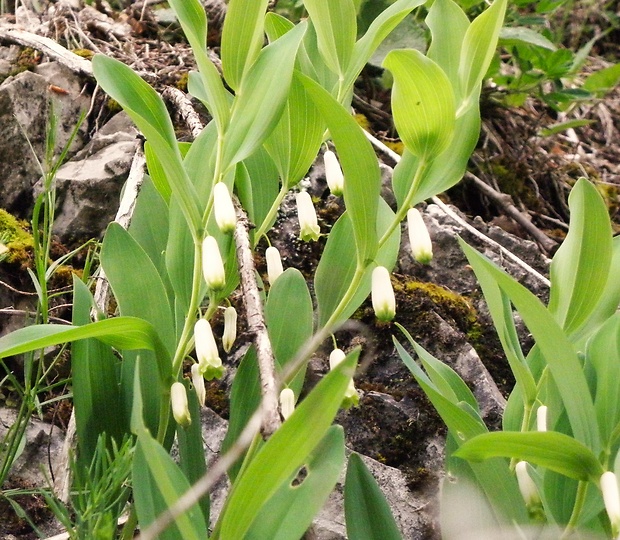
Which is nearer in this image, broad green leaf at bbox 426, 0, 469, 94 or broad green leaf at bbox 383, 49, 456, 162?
broad green leaf at bbox 383, 49, 456, 162

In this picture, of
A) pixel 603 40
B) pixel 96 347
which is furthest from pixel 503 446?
pixel 603 40

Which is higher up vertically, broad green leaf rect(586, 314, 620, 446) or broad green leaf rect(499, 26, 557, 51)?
broad green leaf rect(499, 26, 557, 51)

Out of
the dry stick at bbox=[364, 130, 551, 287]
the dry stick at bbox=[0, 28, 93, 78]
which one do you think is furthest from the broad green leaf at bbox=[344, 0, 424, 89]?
the dry stick at bbox=[0, 28, 93, 78]

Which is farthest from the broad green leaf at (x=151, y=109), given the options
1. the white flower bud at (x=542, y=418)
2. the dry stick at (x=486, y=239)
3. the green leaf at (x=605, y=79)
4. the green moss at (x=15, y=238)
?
the green leaf at (x=605, y=79)

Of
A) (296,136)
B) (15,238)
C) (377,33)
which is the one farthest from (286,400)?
(15,238)

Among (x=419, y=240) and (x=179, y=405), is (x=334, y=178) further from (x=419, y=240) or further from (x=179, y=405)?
(x=179, y=405)

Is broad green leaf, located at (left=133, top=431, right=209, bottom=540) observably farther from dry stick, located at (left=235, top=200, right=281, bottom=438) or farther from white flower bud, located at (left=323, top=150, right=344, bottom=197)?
white flower bud, located at (left=323, top=150, right=344, bottom=197)

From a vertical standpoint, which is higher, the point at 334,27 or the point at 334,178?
the point at 334,27
